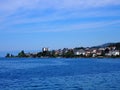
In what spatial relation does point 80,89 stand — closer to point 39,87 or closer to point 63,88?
point 63,88

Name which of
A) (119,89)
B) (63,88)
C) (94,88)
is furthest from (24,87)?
(119,89)

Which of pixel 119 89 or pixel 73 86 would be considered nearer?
pixel 119 89

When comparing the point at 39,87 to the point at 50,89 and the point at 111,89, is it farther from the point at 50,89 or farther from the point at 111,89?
the point at 111,89

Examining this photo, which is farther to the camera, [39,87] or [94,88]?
[39,87]

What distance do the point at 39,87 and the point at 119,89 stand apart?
9.53m

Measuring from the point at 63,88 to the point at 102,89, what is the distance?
4.64 meters

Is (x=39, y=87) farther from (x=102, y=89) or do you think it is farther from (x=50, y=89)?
(x=102, y=89)

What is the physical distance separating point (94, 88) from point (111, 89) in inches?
74.4

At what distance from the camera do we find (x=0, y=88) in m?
38.1

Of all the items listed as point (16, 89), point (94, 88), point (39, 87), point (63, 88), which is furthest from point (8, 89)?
point (94, 88)

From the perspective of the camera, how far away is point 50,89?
124 feet

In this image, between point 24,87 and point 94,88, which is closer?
point 94,88

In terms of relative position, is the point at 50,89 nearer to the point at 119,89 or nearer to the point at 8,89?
the point at 8,89

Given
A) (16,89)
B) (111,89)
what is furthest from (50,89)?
(111,89)
